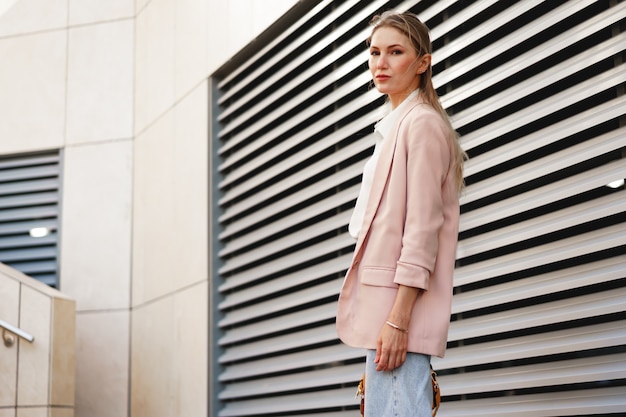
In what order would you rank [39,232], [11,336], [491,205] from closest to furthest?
1. [491,205]
2. [11,336]
3. [39,232]

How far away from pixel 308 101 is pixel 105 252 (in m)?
3.18

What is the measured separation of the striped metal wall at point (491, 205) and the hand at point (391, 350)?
5.00ft

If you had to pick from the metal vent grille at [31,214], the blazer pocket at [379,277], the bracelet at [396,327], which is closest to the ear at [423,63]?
the blazer pocket at [379,277]

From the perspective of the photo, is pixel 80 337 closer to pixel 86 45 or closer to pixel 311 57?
pixel 86 45

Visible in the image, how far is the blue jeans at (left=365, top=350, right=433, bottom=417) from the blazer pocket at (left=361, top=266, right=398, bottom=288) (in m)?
0.20

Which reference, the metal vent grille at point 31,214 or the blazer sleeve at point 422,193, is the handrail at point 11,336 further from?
the blazer sleeve at point 422,193

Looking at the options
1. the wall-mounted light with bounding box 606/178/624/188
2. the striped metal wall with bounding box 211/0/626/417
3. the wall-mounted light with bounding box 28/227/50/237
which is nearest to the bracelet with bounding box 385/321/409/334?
the striped metal wall with bounding box 211/0/626/417

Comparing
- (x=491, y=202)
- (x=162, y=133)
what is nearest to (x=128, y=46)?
(x=162, y=133)

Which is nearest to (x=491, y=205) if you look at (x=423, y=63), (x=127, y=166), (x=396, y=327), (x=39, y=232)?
(x=423, y=63)

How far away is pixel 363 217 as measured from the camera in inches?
117

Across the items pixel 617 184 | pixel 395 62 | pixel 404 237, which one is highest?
pixel 395 62

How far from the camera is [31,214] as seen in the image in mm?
9555

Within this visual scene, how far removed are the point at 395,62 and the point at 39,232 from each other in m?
7.18

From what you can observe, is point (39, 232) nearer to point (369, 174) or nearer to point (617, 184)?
point (617, 184)
